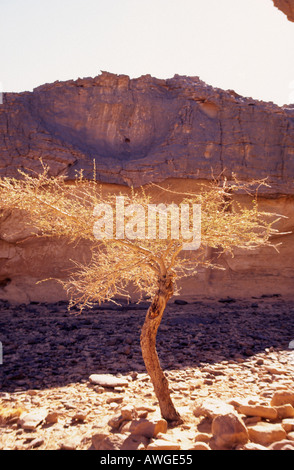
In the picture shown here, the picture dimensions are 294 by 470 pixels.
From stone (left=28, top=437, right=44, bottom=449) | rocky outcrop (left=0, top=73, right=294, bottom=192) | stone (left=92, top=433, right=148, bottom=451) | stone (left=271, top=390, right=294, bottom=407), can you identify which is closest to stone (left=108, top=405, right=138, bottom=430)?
stone (left=92, top=433, right=148, bottom=451)

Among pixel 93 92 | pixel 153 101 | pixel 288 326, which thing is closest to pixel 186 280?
pixel 288 326

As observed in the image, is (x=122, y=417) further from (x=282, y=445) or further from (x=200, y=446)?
(x=282, y=445)

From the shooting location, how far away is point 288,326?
10125 mm

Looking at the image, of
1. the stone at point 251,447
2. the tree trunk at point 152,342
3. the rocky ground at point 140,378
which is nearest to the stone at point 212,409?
the rocky ground at point 140,378

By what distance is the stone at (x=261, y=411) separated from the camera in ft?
12.7

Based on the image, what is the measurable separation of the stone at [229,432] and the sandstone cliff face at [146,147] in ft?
35.2

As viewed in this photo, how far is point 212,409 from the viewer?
4156mm

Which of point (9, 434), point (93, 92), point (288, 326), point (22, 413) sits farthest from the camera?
point (93, 92)

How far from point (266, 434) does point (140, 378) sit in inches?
135

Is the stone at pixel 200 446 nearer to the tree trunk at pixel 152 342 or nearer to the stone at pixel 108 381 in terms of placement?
the tree trunk at pixel 152 342

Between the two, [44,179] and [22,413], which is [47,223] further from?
[22,413]

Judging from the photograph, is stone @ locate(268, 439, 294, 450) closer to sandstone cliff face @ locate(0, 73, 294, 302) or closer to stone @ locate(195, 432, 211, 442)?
stone @ locate(195, 432, 211, 442)

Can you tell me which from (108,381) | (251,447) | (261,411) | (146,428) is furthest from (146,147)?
(251,447)
